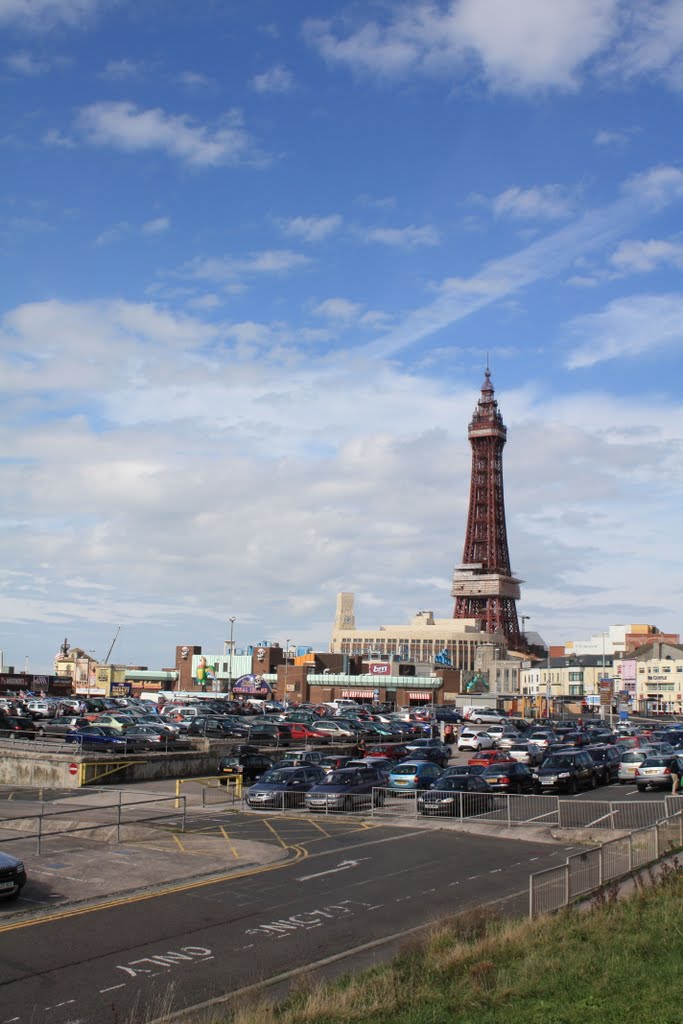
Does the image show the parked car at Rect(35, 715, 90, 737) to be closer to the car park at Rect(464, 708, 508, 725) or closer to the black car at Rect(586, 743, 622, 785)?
the black car at Rect(586, 743, 622, 785)

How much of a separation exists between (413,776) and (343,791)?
3415 millimetres

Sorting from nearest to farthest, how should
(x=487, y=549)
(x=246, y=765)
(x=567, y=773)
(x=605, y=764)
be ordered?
1. (x=567, y=773)
2. (x=605, y=764)
3. (x=246, y=765)
4. (x=487, y=549)

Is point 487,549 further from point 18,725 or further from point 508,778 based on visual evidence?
point 508,778

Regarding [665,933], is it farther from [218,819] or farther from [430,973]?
[218,819]

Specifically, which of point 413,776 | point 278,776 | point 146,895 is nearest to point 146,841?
point 146,895

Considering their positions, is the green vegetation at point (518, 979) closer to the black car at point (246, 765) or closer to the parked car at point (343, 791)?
the parked car at point (343, 791)

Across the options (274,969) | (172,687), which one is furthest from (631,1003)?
(172,687)

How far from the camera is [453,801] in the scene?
98.8 ft

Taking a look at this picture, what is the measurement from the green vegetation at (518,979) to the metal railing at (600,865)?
0.86 m

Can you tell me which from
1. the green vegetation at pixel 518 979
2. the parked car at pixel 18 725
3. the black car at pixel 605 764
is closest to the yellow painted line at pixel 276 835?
the green vegetation at pixel 518 979

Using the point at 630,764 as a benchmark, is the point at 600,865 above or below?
above

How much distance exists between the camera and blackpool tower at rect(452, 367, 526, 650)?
18125cm

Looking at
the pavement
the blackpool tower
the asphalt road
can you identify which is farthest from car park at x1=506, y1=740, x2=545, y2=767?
the blackpool tower

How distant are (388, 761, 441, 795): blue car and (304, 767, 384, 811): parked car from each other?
0.70 m
